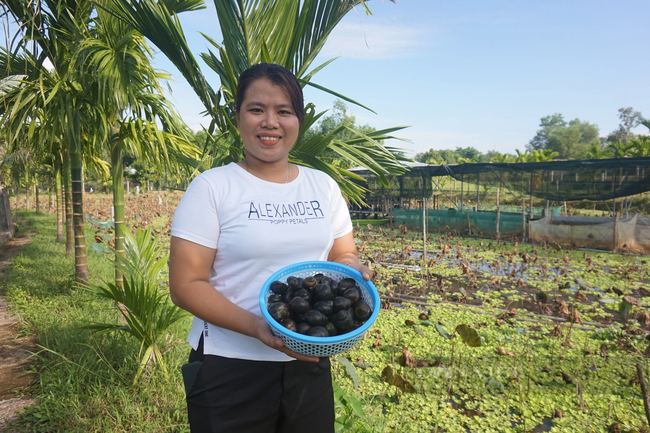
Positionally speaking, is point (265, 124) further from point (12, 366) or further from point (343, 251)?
point (12, 366)

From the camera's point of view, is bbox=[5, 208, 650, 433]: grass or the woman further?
bbox=[5, 208, 650, 433]: grass

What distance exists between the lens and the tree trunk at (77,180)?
14.3 ft

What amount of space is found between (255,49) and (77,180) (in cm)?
346

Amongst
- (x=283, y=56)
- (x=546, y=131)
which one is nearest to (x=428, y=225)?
(x=283, y=56)

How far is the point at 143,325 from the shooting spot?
9.14ft

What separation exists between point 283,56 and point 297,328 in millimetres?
2069

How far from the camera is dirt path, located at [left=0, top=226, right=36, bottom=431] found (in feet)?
8.84

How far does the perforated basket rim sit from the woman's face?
375 millimetres

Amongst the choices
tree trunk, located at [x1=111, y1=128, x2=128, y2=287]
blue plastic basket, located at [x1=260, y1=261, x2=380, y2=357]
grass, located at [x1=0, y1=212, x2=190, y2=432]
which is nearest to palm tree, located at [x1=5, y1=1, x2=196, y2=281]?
tree trunk, located at [x1=111, y1=128, x2=128, y2=287]

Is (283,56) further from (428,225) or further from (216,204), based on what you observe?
(428,225)

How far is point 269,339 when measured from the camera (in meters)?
1.07

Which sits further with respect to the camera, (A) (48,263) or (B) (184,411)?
(A) (48,263)

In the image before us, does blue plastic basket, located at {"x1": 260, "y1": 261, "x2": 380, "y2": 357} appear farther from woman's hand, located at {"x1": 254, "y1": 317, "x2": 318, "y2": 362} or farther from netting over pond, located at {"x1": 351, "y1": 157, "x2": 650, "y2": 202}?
netting over pond, located at {"x1": 351, "y1": 157, "x2": 650, "y2": 202}

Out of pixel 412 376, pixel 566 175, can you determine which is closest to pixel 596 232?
pixel 566 175
